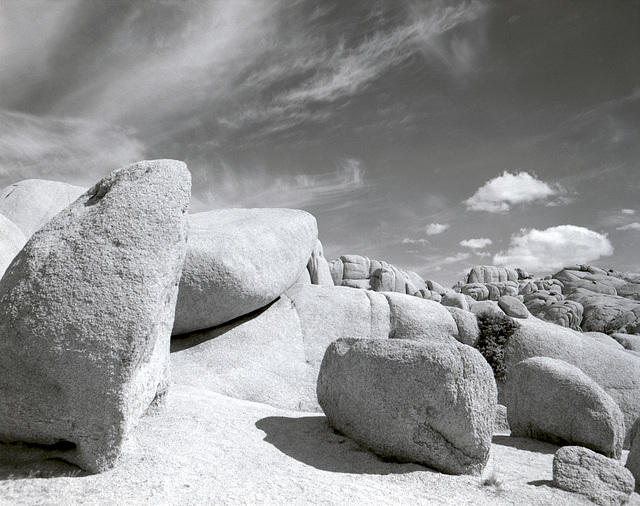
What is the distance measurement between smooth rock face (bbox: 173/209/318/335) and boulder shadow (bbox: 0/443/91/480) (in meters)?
6.80

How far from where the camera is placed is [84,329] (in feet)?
15.5

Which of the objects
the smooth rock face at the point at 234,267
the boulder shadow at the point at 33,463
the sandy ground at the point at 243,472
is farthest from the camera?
the smooth rock face at the point at 234,267

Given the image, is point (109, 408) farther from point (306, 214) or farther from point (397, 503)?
point (306, 214)

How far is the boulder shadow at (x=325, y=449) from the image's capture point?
6.32 meters

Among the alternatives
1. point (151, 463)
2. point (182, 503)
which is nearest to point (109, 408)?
point (151, 463)

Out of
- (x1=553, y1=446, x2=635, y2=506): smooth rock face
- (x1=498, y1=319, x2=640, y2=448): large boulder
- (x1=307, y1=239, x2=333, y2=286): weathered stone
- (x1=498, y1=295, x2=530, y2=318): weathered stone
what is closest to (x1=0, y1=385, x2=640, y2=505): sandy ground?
(x1=553, y1=446, x2=635, y2=506): smooth rock face

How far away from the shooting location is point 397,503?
531cm

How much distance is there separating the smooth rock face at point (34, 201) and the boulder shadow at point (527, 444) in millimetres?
13296

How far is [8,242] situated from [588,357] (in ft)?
49.5

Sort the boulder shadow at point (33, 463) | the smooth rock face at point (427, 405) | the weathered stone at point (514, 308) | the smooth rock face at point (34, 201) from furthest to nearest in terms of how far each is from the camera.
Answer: the weathered stone at point (514, 308), the smooth rock face at point (34, 201), the smooth rock face at point (427, 405), the boulder shadow at point (33, 463)

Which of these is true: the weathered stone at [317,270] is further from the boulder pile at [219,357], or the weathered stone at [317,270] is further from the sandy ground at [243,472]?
the sandy ground at [243,472]

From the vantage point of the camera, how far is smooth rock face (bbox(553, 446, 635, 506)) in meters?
6.41

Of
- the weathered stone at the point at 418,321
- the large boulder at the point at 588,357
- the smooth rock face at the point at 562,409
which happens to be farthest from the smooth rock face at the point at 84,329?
the large boulder at the point at 588,357

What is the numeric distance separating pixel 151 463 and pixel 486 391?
14.4ft
